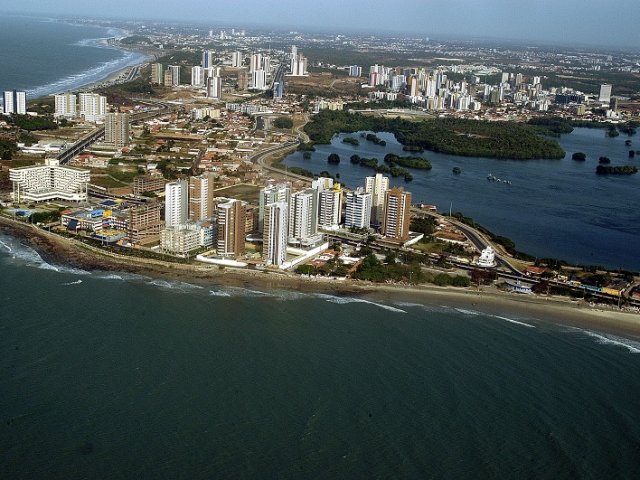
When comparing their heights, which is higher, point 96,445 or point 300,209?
point 300,209

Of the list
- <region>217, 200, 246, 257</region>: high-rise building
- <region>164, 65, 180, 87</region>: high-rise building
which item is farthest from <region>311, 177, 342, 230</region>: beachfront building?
<region>164, 65, 180, 87</region>: high-rise building

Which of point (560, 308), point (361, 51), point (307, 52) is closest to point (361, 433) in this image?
point (560, 308)

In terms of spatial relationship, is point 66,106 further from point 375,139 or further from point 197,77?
point 197,77

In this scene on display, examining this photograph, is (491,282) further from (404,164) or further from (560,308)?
(404,164)

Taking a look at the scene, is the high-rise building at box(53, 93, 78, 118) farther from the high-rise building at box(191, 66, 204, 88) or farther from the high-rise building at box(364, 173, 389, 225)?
the high-rise building at box(364, 173, 389, 225)

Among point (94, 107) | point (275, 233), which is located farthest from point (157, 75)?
point (275, 233)

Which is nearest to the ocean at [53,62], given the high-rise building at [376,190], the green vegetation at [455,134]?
the green vegetation at [455,134]
